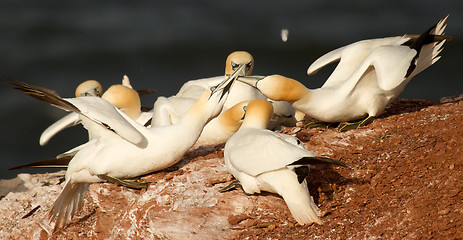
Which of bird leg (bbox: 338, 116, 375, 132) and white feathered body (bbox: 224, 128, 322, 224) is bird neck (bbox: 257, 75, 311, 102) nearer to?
bird leg (bbox: 338, 116, 375, 132)

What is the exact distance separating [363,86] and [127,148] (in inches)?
89.0

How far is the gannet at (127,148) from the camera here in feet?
18.2

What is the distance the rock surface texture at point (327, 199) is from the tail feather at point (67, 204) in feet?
0.23

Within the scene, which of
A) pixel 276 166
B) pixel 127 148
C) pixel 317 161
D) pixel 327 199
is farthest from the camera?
pixel 127 148

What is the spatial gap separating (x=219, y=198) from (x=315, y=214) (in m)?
0.85

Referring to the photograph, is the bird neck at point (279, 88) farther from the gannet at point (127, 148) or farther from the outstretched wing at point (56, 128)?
the outstretched wing at point (56, 128)

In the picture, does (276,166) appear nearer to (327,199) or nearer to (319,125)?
(327,199)

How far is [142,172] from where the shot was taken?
5695mm

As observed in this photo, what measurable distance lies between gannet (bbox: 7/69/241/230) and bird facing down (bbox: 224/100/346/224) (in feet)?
1.53

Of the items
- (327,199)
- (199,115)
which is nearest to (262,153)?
(327,199)

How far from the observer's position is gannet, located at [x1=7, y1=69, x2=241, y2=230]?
556 centimetres

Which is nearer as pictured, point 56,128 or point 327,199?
point 327,199

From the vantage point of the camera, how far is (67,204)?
576 centimetres

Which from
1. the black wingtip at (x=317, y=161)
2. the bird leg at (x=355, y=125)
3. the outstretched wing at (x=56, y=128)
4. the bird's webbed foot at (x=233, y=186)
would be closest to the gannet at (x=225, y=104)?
the bird leg at (x=355, y=125)
